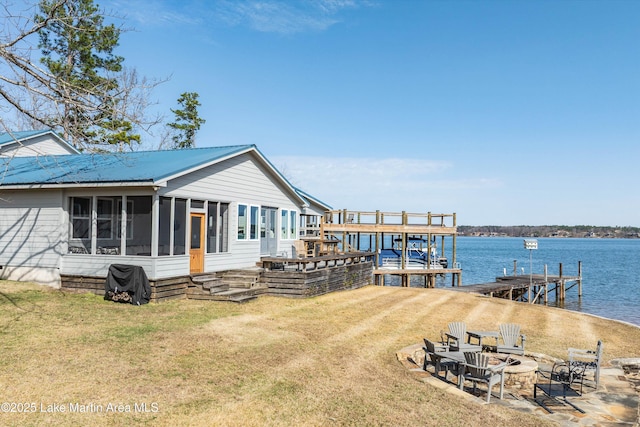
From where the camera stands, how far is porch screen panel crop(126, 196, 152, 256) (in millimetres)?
15430

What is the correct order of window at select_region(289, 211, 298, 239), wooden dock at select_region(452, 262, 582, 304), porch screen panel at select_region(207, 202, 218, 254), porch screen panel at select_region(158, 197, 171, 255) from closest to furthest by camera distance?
porch screen panel at select_region(158, 197, 171, 255)
porch screen panel at select_region(207, 202, 218, 254)
window at select_region(289, 211, 298, 239)
wooden dock at select_region(452, 262, 582, 304)

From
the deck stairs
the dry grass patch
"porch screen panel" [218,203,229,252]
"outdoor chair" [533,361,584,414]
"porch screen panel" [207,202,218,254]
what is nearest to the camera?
the dry grass patch

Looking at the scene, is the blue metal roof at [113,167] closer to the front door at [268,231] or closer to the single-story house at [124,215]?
the single-story house at [124,215]

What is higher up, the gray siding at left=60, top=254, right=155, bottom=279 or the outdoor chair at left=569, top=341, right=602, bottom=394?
the gray siding at left=60, top=254, right=155, bottom=279

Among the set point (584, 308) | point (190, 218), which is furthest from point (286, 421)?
point (584, 308)

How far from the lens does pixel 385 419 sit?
23.4 ft

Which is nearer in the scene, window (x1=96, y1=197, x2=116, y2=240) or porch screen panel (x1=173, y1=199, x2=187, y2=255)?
window (x1=96, y1=197, x2=116, y2=240)

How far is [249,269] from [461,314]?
8106mm

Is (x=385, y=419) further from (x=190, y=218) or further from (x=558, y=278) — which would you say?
(x=558, y=278)

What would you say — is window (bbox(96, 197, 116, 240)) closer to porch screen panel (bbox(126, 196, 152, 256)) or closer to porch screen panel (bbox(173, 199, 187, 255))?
porch screen panel (bbox(126, 196, 152, 256))

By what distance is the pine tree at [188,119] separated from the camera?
50.7 m

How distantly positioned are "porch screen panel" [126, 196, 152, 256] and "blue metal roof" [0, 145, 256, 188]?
2.90 ft

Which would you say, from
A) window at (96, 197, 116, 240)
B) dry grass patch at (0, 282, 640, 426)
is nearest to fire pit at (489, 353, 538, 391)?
dry grass patch at (0, 282, 640, 426)

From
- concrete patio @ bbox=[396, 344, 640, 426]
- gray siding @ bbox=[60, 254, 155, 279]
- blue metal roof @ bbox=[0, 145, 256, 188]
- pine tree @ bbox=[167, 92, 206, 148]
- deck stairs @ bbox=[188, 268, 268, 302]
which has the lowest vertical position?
concrete patio @ bbox=[396, 344, 640, 426]
